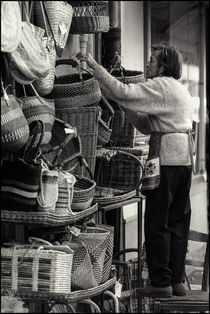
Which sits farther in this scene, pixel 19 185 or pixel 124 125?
pixel 124 125

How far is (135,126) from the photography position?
556cm

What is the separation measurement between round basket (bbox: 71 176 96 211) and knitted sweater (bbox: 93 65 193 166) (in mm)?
630

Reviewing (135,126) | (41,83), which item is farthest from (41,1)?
(135,126)

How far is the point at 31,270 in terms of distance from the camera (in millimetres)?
4102

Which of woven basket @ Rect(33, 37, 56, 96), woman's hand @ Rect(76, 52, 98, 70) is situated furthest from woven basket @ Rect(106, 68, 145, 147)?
woven basket @ Rect(33, 37, 56, 96)

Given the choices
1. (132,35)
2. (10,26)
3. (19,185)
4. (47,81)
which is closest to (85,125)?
(47,81)

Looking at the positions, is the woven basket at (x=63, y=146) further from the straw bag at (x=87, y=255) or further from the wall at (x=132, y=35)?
the wall at (x=132, y=35)

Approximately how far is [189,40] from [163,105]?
198 inches

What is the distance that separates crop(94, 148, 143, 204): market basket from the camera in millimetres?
5500

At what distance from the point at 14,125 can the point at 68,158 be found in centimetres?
79

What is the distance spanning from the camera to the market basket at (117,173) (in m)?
5.50

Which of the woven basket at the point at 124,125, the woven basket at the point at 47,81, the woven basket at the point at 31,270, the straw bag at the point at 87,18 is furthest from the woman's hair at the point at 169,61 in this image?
the woven basket at the point at 31,270

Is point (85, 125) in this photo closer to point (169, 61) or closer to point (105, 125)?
point (105, 125)

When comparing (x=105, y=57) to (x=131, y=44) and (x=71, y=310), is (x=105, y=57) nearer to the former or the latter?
(x=131, y=44)
